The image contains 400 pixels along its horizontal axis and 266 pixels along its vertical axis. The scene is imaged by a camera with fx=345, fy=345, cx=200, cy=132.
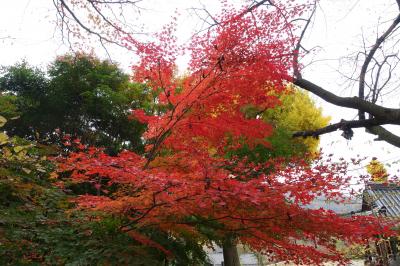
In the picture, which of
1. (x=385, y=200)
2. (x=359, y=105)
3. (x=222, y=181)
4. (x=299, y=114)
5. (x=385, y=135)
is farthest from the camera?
(x=299, y=114)

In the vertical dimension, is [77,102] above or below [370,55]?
above

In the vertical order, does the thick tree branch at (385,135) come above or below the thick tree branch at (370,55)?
below

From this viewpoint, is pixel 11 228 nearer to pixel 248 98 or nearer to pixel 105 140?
pixel 248 98

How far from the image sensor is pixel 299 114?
17328 mm

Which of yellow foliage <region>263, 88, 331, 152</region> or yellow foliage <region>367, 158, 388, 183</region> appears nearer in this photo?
yellow foliage <region>367, 158, 388, 183</region>

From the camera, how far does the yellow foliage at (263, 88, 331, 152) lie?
1673cm

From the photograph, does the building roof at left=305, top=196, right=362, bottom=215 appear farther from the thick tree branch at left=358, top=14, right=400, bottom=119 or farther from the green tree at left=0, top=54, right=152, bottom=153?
the green tree at left=0, top=54, right=152, bottom=153

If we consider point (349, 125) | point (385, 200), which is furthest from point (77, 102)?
point (385, 200)

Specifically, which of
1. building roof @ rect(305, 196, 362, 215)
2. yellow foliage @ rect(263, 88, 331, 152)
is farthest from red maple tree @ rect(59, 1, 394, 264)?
yellow foliage @ rect(263, 88, 331, 152)

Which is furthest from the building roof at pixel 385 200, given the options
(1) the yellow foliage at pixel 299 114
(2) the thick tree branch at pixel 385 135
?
(2) the thick tree branch at pixel 385 135

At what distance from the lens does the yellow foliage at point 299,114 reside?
16734mm

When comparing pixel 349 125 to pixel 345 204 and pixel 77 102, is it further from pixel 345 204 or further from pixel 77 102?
pixel 77 102

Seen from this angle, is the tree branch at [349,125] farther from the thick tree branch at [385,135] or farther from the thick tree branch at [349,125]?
the thick tree branch at [385,135]

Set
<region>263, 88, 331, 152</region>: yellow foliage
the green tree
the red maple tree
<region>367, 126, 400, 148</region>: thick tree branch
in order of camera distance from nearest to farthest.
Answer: the red maple tree, <region>367, 126, 400, 148</region>: thick tree branch, <region>263, 88, 331, 152</region>: yellow foliage, the green tree
